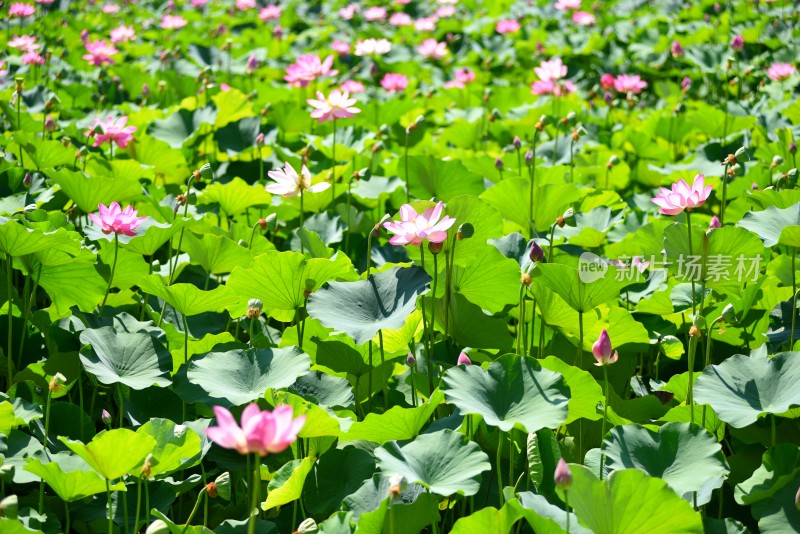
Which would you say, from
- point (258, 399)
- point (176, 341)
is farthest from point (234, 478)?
point (176, 341)

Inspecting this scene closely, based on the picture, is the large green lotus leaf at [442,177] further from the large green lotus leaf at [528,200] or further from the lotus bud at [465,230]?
the lotus bud at [465,230]

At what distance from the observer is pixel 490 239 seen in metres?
2.09

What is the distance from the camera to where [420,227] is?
66.2 inches

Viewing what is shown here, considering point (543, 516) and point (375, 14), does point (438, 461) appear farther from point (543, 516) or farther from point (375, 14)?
point (375, 14)

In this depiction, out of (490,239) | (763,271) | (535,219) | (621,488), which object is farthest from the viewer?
(535,219)

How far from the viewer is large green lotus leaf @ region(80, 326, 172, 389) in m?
1.68

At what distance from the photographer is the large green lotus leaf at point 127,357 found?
5.51ft

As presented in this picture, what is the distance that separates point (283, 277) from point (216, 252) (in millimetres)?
294

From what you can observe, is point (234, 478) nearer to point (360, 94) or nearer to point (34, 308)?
point (34, 308)

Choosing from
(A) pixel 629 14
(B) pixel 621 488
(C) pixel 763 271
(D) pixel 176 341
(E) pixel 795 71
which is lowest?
(A) pixel 629 14

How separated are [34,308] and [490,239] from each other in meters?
1.19

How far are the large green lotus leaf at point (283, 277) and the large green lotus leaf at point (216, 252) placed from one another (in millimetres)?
159

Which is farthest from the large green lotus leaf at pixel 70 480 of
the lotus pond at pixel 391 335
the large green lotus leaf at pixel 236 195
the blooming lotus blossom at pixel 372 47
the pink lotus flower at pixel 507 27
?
the pink lotus flower at pixel 507 27

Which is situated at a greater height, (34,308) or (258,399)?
(258,399)
